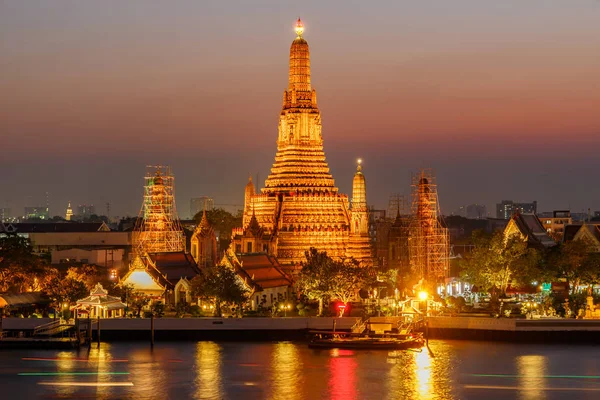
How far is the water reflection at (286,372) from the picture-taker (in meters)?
57.4

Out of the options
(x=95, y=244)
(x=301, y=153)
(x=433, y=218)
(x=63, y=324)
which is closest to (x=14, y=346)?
(x=63, y=324)

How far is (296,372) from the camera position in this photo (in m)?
63.0

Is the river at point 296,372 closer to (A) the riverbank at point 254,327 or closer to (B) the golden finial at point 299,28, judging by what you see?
(A) the riverbank at point 254,327

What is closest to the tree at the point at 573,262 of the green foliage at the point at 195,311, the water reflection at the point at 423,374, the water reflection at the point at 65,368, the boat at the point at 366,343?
the boat at the point at 366,343

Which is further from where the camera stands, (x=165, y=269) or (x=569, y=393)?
(x=165, y=269)

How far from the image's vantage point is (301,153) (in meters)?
94.1

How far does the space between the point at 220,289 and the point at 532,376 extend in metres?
23.7

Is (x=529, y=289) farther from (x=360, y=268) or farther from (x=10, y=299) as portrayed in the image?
(x=10, y=299)

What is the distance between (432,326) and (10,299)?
87.1ft

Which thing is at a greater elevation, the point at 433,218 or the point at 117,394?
the point at 433,218

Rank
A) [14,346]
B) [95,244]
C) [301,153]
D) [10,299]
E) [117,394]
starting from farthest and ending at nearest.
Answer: [95,244] < [301,153] < [10,299] < [14,346] < [117,394]

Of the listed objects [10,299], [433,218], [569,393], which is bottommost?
[569,393]

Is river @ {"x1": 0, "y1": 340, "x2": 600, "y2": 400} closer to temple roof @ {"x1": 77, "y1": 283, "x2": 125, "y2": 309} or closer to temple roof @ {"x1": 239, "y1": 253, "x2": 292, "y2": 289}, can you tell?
temple roof @ {"x1": 77, "y1": 283, "x2": 125, "y2": 309}

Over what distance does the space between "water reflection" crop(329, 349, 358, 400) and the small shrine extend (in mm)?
15336
